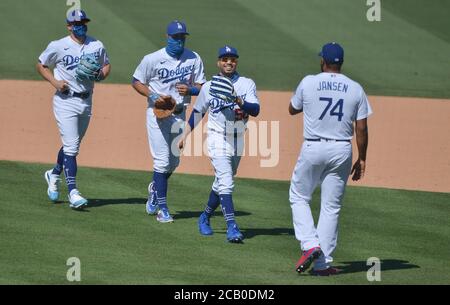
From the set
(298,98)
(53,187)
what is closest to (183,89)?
(53,187)

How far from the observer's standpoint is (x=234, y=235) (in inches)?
412

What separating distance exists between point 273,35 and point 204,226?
44.4 feet

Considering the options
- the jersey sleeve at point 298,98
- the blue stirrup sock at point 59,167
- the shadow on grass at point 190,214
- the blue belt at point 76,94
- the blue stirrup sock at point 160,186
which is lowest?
the shadow on grass at point 190,214

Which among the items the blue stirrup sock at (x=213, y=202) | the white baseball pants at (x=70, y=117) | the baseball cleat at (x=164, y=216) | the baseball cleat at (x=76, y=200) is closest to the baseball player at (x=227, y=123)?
the blue stirrup sock at (x=213, y=202)

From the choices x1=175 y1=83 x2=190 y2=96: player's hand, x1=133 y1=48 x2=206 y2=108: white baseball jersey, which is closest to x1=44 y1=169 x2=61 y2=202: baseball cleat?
x1=133 y1=48 x2=206 y2=108: white baseball jersey

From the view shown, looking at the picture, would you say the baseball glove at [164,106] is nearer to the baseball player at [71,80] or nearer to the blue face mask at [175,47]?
the blue face mask at [175,47]

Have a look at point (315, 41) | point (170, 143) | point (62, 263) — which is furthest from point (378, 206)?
point (315, 41)

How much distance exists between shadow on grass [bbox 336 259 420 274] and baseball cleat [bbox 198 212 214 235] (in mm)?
1666

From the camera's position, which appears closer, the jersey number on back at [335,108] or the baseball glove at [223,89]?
the jersey number on back at [335,108]

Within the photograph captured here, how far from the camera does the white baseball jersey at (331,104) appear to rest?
9281 millimetres

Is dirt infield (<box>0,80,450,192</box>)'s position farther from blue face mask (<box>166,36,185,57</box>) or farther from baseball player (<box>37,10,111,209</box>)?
blue face mask (<box>166,36,185,57</box>)

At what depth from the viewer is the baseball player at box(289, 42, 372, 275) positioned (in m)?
9.28

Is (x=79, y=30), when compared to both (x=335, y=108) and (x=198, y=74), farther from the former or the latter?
(x=335, y=108)

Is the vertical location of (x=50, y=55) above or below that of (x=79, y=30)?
below
